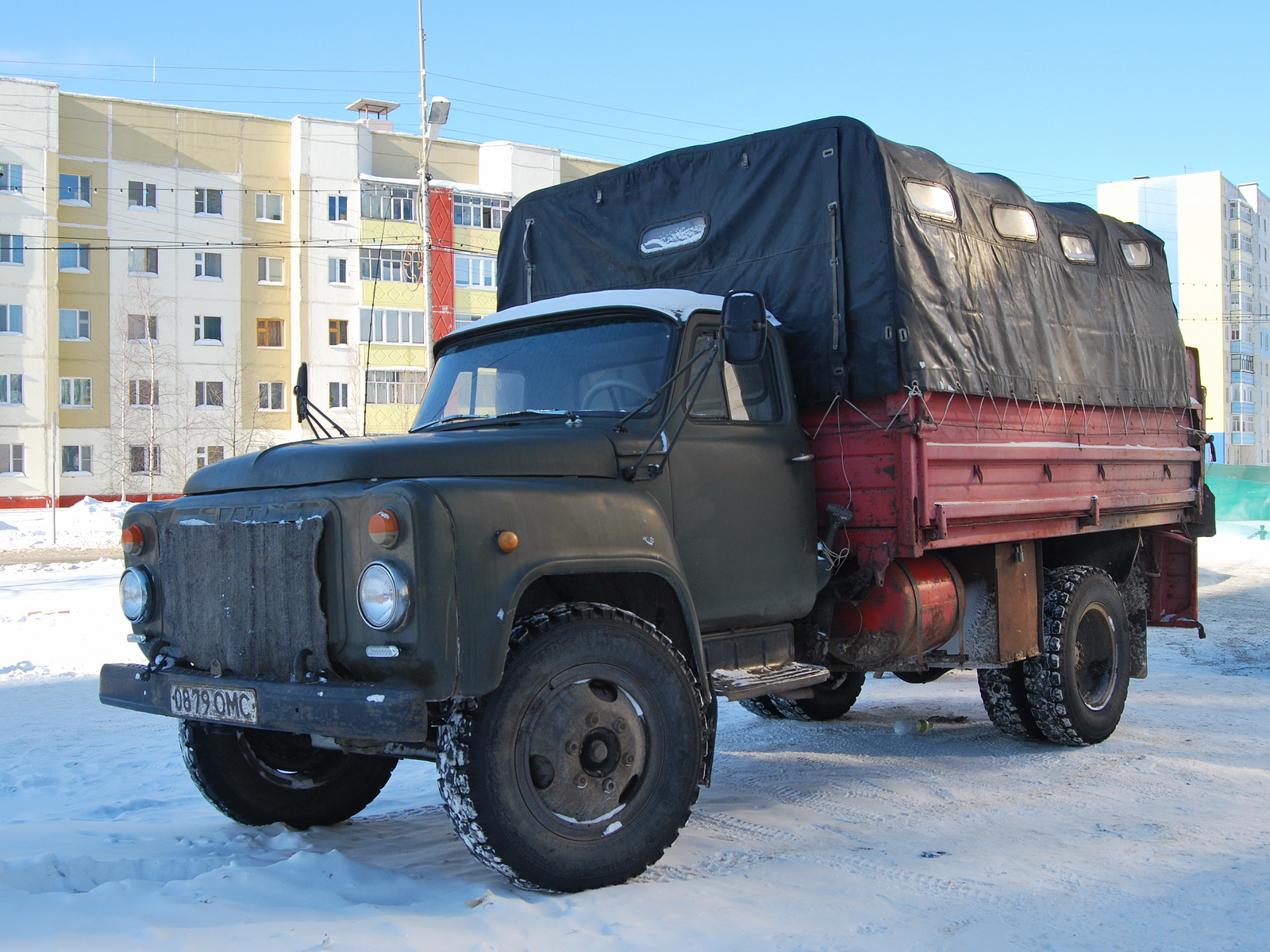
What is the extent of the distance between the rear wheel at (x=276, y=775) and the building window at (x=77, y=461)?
41543mm

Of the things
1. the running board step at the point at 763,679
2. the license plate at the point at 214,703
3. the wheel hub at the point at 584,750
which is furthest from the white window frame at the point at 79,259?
the wheel hub at the point at 584,750

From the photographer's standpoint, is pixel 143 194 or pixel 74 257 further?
pixel 143 194

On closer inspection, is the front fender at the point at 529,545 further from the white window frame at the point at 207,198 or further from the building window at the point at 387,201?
the white window frame at the point at 207,198

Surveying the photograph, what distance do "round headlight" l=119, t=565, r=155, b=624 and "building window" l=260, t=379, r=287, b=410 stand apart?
42319 millimetres

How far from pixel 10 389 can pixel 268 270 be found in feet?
34.0

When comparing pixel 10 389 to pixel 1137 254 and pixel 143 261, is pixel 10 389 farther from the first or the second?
pixel 1137 254

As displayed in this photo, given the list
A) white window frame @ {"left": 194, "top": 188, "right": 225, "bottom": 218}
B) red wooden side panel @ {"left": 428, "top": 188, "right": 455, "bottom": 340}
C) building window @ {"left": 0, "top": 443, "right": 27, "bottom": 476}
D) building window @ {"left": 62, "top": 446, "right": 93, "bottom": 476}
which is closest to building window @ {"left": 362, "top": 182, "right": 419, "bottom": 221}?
red wooden side panel @ {"left": 428, "top": 188, "right": 455, "bottom": 340}

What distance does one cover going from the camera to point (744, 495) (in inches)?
202

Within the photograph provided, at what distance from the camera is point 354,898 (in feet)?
12.9

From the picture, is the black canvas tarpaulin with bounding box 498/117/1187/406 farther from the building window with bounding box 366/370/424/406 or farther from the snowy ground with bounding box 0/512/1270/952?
the building window with bounding box 366/370/424/406

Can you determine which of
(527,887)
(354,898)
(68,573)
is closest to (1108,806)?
(527,887)

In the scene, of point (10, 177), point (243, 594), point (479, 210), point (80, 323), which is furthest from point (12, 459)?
point (243, 594)

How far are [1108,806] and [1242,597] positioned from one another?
436 inches

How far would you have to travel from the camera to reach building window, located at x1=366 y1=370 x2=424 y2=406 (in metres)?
44.3
